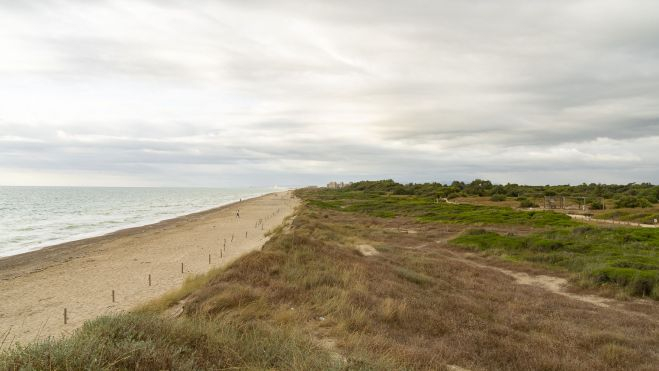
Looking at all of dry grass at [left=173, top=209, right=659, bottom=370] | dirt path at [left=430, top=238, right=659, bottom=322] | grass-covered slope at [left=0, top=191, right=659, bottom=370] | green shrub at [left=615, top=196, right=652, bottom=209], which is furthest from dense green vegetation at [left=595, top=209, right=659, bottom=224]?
dry grass at [left=173, top=209, right=659, bottom=370]

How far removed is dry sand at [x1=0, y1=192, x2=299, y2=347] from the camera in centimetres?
1677

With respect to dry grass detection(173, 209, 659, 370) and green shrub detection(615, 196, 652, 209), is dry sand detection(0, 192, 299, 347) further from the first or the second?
green shrub detection(615, 196, 652, 209)

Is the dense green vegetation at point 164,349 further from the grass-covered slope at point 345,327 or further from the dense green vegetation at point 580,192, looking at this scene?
the dense green vegetation at point 580,192

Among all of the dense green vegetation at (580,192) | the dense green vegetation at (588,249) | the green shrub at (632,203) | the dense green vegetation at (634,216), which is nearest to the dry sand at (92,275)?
the dense green vegetation at (588,249)

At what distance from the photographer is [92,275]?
976 inches

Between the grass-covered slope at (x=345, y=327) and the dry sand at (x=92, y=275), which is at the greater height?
the grass-covered slope at (x=345, y=327)

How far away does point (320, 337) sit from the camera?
327 inches

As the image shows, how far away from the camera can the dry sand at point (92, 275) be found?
1677cm

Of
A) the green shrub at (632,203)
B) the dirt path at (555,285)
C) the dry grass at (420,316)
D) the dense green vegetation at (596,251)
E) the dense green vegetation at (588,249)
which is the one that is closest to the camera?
the dry grass at (420,316)

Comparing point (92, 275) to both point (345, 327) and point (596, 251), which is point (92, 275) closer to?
point (345, 327)

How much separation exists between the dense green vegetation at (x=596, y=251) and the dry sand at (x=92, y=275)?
16664mm

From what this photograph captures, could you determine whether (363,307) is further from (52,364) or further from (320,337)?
(52,364)

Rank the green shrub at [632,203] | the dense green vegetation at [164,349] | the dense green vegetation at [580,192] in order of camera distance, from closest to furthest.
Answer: the dense green vegetation at [164,349], the green shrub at [632,203], the dense green vegetation at [580,192]

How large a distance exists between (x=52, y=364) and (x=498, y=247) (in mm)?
27231
